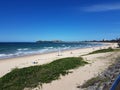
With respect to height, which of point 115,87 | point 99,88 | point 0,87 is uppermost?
point 115,87

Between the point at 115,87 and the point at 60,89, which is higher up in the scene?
the point at 115,87

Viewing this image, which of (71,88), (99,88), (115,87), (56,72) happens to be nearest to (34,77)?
(56,72)

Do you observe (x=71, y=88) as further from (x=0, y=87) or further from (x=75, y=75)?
(x=0, y=87)

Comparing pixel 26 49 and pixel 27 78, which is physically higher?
pixel 27 78

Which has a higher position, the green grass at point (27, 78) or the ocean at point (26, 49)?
the green grass at point (27, 78)

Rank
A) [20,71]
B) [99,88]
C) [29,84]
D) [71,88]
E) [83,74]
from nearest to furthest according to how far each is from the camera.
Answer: [99,88]
[71,88]
[29,84]
[83,74]
[20,71]

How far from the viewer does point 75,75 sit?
10.8 m

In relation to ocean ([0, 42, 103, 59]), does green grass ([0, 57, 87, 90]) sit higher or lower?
higher

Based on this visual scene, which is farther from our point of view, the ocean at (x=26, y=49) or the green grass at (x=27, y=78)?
the ocean at (x=26, y=49)

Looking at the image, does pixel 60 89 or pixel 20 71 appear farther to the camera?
pixel 20 71

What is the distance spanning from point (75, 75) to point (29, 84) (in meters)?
2.59

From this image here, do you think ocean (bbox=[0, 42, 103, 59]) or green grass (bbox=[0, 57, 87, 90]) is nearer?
green grass (bbox=[0, 57, 87, 90])

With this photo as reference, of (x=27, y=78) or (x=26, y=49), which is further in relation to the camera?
(x=26, y=49)

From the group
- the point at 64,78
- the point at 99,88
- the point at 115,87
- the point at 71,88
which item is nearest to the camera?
the point at 115,87
